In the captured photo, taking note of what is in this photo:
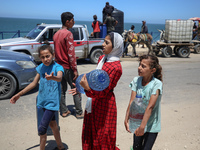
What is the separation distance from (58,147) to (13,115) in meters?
1.92

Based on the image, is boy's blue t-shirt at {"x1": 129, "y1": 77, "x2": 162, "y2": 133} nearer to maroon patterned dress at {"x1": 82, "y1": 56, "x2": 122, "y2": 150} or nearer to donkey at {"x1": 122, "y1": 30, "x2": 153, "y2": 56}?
maroon patterned dress at {"x1": 82, "y1": 56, "x2": 122, "y2": 150}

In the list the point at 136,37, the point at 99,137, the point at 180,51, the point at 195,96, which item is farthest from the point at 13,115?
the point at 180,51

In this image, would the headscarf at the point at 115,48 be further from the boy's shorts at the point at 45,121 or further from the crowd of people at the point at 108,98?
the boy's shorts at the point at 45,121

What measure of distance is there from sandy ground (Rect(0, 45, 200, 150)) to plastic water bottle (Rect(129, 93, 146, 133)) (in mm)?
1203

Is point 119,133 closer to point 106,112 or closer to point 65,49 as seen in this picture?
point 106,112

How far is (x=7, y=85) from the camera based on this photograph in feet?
19.2

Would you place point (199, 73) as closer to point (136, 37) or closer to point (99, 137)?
point (136, 37)

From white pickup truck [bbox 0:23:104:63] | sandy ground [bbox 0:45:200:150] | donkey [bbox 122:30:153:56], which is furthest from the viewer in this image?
donkey [bbox 122:30:153:56]

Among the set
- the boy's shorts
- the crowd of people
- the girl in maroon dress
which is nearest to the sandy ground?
the boy's shorts

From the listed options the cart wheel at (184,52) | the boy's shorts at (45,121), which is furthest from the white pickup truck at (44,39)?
the boy's shorts at (45,121)

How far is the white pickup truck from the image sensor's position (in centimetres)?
939

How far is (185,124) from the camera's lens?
14.8ft

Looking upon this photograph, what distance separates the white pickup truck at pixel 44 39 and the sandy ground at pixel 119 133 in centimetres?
514

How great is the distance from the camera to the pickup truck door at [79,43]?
34.2 feet
